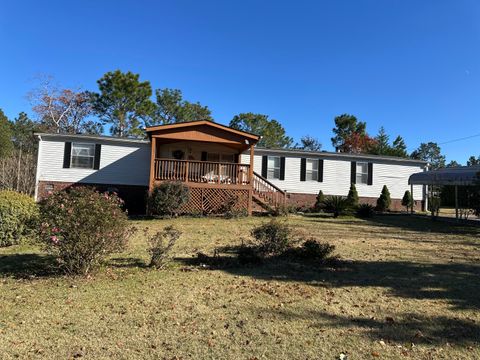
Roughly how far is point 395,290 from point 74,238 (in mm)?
4983

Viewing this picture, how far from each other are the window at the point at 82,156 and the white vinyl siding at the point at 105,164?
0.49ft

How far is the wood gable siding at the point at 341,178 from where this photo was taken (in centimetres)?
2147

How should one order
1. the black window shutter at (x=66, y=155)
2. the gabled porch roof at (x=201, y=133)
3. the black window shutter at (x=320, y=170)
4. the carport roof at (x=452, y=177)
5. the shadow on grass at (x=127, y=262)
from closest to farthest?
the shadow on grass at (x=127, y=262), the gabled porch roof at (x=201, y=133), the carport roof at (x=452, y=177), the black window shutter at (x=66, y=155), the black window shutter at (x=320, y=170)

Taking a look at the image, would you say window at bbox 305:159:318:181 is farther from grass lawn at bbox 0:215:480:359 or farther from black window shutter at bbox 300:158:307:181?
grass lawn at bbox 0:215:480:359

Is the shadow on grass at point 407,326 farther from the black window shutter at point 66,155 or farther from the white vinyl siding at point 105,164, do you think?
the black window shutter at point 66,155

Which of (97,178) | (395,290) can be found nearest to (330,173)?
(97,178)

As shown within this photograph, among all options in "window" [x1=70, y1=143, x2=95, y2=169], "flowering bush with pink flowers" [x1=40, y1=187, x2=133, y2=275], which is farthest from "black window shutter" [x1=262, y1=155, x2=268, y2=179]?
"flowering bush with pink flowers" [x1=40, y1=187, x2=133, y2=275]

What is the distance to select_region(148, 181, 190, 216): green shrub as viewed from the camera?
14.7 meters

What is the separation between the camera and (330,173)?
22078 mm

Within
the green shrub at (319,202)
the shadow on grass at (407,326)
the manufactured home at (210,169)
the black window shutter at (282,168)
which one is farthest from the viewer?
the black window shutter at (282,168)

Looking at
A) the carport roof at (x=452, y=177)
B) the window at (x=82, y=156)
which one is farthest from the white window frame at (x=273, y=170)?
the window at (x=82, y=156)

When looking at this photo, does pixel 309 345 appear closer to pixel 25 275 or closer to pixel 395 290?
pixel 395 290

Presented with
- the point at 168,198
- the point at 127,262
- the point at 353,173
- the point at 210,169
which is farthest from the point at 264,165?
the point at 127,262

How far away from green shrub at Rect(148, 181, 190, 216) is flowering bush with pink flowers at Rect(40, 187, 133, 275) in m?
8.39
